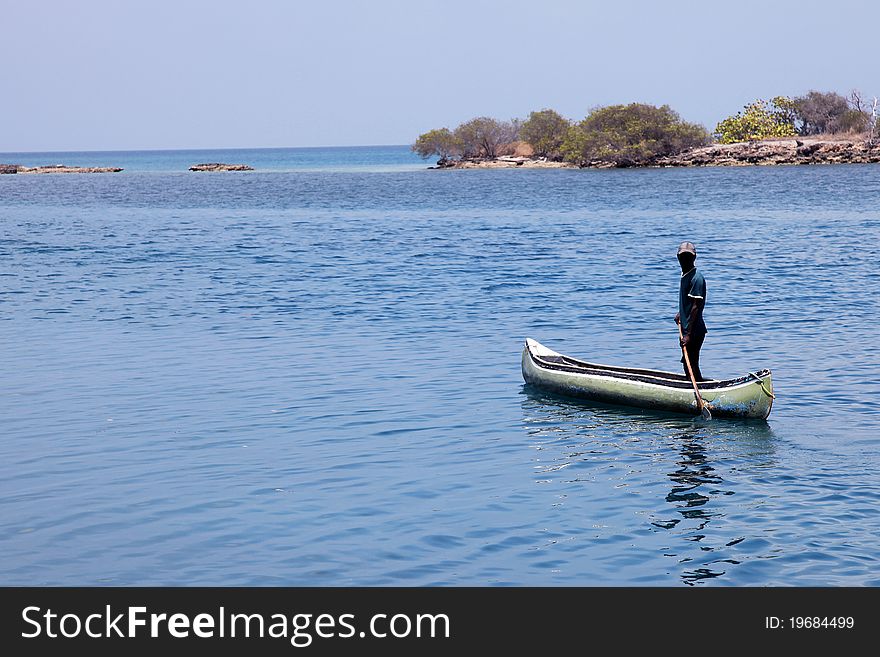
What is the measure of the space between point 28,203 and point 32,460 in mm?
83053

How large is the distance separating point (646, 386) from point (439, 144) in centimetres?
17142

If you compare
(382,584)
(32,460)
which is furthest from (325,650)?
(32,460)

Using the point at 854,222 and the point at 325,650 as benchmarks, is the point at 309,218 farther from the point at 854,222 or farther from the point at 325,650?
the point at 325,650

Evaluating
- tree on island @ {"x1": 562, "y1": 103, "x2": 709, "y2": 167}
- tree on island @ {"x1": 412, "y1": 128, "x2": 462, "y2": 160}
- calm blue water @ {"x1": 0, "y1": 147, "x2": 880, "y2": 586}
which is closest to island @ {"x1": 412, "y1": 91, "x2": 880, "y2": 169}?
tree on island @ {"x1": 562, "y1": 103, "x2": 709, "y2": 167}

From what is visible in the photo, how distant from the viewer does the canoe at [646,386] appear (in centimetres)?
1770

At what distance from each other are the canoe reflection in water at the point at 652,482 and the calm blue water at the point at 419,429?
55 mm

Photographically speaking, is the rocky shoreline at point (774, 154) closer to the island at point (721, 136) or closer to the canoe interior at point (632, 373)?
the island at point (721, 136)

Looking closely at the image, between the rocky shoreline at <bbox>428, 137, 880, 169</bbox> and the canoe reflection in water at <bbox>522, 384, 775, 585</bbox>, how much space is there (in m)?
125

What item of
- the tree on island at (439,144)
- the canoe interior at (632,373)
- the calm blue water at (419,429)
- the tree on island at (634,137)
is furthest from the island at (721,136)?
the canoe interior at (632,373)

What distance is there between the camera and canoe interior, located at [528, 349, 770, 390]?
18109 mm

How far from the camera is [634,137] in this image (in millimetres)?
150875

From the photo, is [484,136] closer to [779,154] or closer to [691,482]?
[779,154]

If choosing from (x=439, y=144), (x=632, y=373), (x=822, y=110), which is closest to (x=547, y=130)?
(x=439, y=144)

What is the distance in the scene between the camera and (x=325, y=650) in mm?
9414
